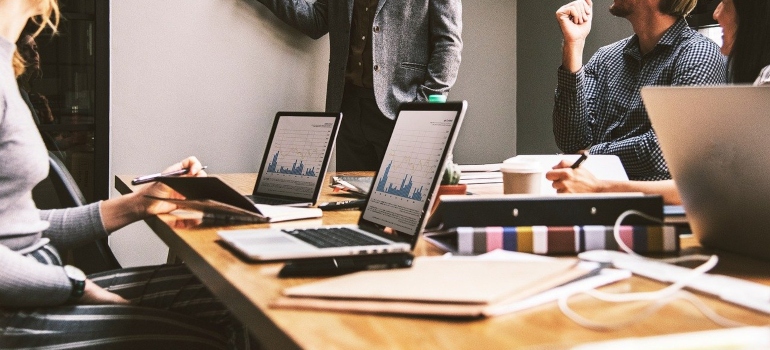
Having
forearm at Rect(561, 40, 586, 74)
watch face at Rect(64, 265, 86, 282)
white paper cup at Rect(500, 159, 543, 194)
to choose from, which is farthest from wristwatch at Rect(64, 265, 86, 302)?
forearm at Rect(561, 40, 586, 74)

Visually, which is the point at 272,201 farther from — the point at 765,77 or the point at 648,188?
the point at 765,77

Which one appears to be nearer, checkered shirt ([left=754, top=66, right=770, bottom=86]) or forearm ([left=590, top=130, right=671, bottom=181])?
checkered shirt ([left=754, top=66, right=770, bottom=86])

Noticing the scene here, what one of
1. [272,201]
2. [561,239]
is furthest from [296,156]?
[561,239]

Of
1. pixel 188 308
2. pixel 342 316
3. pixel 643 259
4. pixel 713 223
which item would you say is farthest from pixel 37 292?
pixel 713 223

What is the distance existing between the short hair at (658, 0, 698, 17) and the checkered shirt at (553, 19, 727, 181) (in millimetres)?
38

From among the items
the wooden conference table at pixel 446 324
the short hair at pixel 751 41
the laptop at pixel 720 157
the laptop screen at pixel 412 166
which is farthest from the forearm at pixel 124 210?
the short hair at pixel 751 41

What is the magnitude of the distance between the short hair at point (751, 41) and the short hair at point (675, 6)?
64cm

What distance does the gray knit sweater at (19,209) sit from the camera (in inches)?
45.8

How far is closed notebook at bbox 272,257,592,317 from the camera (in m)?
0.64

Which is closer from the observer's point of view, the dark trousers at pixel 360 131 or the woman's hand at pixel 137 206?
the woman's hand at pixel 137 206

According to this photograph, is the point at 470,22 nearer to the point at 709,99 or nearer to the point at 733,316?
the point at 709,99

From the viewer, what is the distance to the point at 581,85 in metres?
2.34

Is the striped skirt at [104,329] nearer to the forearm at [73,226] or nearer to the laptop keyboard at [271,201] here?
the forearm at [73,226]

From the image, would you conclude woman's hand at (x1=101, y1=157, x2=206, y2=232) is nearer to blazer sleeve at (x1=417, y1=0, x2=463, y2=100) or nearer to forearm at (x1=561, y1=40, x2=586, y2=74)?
forearm at (x1=561, y1=40, x2=586, y2=74)
